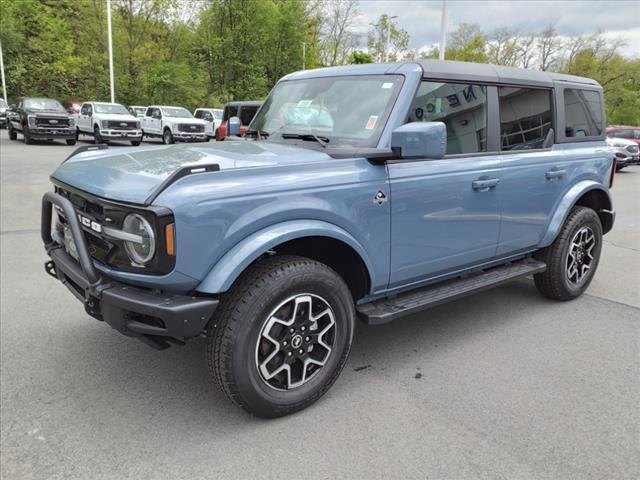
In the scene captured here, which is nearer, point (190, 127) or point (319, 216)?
point (319, 216)

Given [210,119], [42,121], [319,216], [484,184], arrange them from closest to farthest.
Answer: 1. [319,216]
2. [484,184]
3. [42,121]
4. [210,119]

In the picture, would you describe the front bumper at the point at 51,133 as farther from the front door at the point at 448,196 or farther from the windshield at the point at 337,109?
the front door at the point at 448,196

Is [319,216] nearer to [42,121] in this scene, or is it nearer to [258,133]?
[258,133]

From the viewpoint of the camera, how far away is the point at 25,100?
2092cm

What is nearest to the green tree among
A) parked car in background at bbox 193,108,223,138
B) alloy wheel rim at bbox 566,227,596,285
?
parked car in background at bbox 193,108,223,138

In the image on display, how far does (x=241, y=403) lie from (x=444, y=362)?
1532 mm

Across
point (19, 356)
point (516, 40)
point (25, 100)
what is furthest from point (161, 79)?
point (19, 356)

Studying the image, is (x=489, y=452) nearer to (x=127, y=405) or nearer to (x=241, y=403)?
(x=241, y=403)

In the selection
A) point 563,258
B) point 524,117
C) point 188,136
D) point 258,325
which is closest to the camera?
point 258,325

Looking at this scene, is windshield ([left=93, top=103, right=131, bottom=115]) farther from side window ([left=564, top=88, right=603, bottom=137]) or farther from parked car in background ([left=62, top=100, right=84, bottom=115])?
side window ([left=564, top=88, right=603, bottom=137])

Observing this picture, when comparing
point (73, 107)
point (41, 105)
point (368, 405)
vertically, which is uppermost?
point (73, 107)

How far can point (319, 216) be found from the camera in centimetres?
279

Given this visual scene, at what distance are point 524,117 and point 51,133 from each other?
20.4 m

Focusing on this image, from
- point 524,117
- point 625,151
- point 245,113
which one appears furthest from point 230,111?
point 625,151
